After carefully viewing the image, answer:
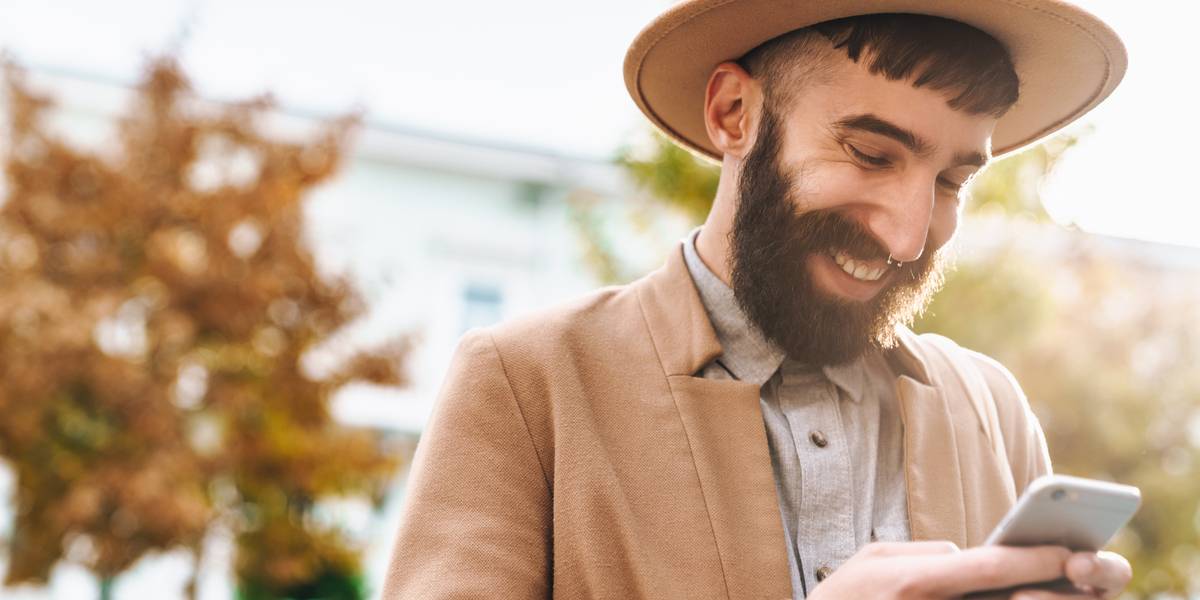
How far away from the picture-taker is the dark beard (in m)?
1.47

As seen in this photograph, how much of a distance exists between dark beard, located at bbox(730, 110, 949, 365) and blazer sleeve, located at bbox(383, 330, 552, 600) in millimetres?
→ 459

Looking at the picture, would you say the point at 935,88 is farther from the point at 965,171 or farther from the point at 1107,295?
the point at 1107,295

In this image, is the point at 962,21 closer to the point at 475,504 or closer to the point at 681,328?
the point at 681,328

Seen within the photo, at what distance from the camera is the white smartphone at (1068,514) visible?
3.10ft

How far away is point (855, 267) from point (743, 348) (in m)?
0.24

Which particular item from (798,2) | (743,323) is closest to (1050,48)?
(798,2)

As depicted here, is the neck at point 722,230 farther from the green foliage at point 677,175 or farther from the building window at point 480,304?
the building window at point 480,304

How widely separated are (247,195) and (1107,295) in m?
10.7

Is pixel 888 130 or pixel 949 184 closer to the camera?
pixel 888 130

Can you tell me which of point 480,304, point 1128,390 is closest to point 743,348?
point 480,304

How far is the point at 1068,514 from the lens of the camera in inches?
38.9

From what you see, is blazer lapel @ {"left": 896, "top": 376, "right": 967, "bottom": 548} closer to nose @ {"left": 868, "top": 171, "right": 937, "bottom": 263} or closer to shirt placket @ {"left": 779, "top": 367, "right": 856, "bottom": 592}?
shirt placket @ {"left": 779, "top": 367, "right": 856, "bottom": 592}

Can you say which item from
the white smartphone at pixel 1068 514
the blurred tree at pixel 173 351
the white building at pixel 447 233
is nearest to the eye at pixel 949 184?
the white smartphone at pixel 1068 514

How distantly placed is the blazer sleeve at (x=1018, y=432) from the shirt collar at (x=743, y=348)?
33cm
